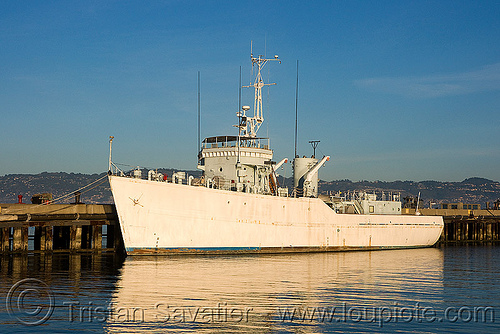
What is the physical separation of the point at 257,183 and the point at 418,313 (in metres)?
19.6

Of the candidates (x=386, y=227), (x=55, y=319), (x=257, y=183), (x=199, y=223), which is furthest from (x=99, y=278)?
(x=386, y=227)

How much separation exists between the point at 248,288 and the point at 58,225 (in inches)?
608

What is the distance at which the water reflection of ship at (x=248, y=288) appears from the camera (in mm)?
14460

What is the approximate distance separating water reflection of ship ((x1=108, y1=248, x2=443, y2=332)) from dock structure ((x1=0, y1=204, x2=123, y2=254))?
18.7 feet

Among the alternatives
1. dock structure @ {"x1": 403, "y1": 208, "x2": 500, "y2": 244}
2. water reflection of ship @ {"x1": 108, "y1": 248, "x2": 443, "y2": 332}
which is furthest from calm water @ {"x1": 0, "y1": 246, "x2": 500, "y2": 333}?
dock structure @ {"x1": 403, "y1": 208, "x2": 500, "y2": 244}

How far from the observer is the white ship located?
27.9 metres

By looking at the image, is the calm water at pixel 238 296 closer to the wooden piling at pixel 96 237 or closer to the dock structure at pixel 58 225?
the dock structure at pixel 58 225

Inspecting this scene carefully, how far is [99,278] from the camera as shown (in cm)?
2078

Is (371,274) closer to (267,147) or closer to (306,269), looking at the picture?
(306,269)

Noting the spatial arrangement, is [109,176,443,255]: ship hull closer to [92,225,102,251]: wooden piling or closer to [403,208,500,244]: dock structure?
[92,225,102,251]: wooden piling

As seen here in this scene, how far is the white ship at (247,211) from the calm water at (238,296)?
208cm

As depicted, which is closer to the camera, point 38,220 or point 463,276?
point 463,276

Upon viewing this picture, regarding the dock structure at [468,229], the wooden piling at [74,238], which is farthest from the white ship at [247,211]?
the dock structure at [468,229]

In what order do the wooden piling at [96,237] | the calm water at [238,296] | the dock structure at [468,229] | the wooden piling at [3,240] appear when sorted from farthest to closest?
the dock structure at [468,229]
the wooden piling at [96,237]
the wooden piling at [3,240]
the calm water at [238,296]
